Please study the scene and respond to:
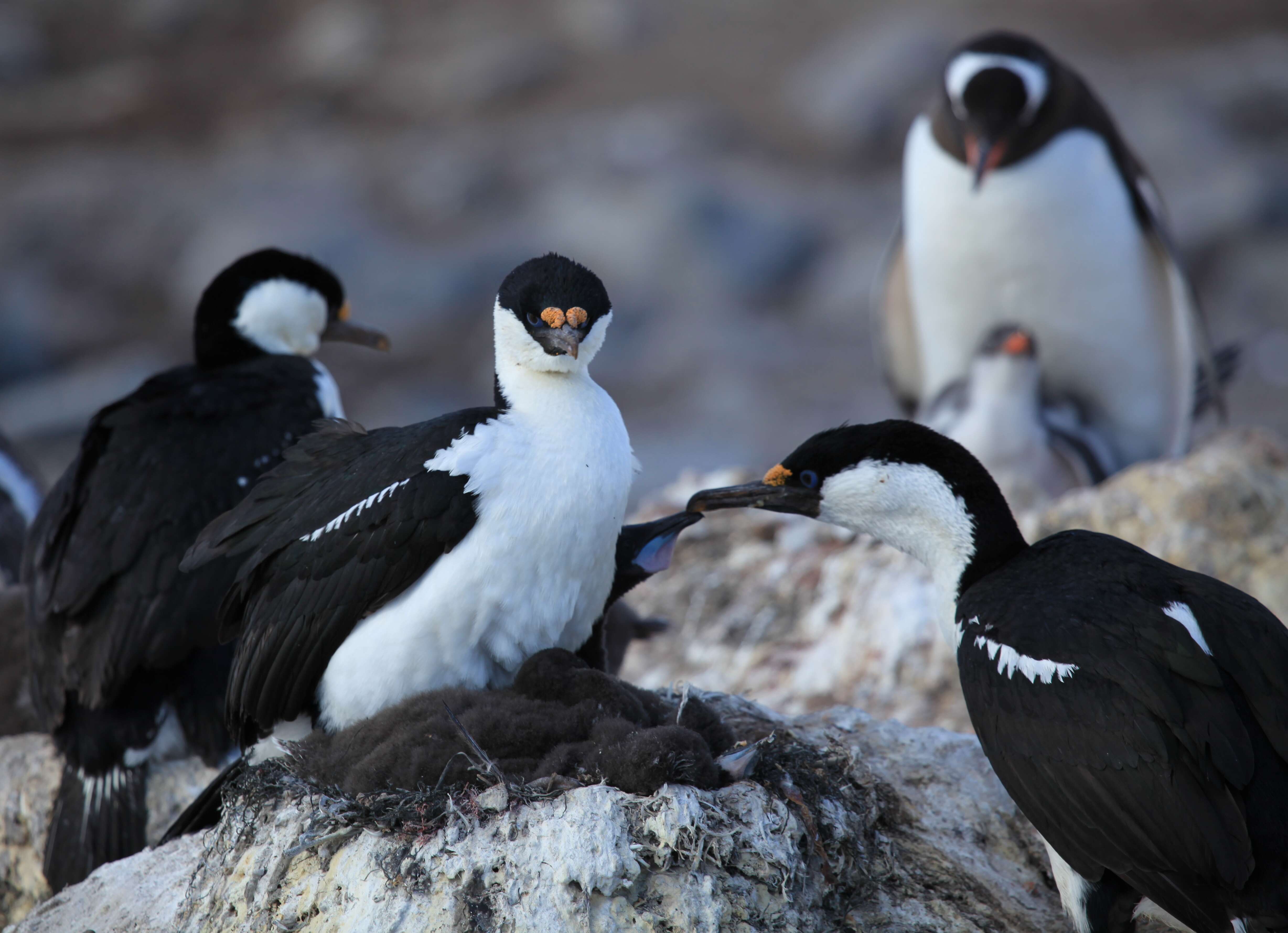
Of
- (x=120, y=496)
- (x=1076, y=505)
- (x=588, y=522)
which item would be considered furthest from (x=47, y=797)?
(x=1076, y=505)

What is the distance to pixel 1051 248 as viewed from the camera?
21.7 feet

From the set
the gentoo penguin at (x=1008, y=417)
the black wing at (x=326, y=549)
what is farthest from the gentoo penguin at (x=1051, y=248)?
the black wing at (x=326, y=549)

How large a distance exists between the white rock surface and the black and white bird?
37cm

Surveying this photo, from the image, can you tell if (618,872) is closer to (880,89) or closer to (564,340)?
(564,340)

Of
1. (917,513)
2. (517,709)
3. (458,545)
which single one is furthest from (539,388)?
(917,513)

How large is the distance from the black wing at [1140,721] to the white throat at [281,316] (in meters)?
2.73

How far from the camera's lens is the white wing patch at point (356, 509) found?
312cm

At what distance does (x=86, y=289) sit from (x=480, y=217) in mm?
4389

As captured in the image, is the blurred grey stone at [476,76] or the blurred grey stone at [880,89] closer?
the blurred grey stone at [880,89]

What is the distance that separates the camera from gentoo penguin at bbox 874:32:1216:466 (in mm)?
6418

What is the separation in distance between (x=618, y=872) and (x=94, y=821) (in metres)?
1.94

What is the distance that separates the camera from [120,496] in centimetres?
394

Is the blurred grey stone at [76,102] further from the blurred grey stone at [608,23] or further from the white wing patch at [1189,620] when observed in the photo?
the white wing patch at [1189,620]

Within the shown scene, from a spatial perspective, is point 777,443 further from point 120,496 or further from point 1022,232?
point 120,496
